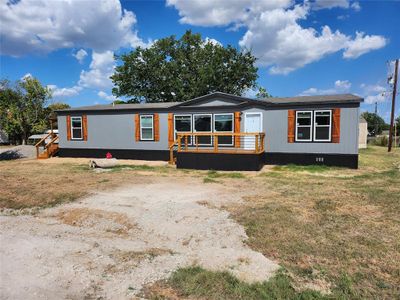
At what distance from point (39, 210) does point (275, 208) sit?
4806 mm

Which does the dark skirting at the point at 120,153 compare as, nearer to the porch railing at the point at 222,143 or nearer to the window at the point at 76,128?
the window at the point at 76,128

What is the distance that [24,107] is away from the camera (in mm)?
27500

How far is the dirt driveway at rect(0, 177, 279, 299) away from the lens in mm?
3076

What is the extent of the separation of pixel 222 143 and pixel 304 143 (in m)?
3.59

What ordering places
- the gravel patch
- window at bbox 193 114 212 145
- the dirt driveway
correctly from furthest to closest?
1. the gravel patch
2. window at bbox 193 114 212 145
3. the dirt driveway

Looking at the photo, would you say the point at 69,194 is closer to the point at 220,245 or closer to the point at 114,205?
the point at 114,205

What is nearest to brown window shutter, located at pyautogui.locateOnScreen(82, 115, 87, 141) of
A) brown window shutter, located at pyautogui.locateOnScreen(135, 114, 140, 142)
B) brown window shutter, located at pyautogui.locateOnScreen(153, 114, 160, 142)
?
brown window shutter, located at pyautogui.locateOnScreen(135, 114, 140, 142)

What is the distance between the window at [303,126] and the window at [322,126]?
0.77 ft

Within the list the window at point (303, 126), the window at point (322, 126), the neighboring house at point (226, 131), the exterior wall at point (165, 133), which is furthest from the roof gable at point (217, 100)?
the window at point (322, 126)

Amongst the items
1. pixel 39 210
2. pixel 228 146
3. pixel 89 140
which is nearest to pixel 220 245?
pixel 39 210

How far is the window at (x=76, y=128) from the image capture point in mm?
15992

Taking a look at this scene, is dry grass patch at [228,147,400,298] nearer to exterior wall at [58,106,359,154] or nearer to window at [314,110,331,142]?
exterior wall at [58,106,359,154]

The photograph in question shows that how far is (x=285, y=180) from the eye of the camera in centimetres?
898

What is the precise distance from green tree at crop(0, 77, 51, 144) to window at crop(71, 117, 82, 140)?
13.9m
